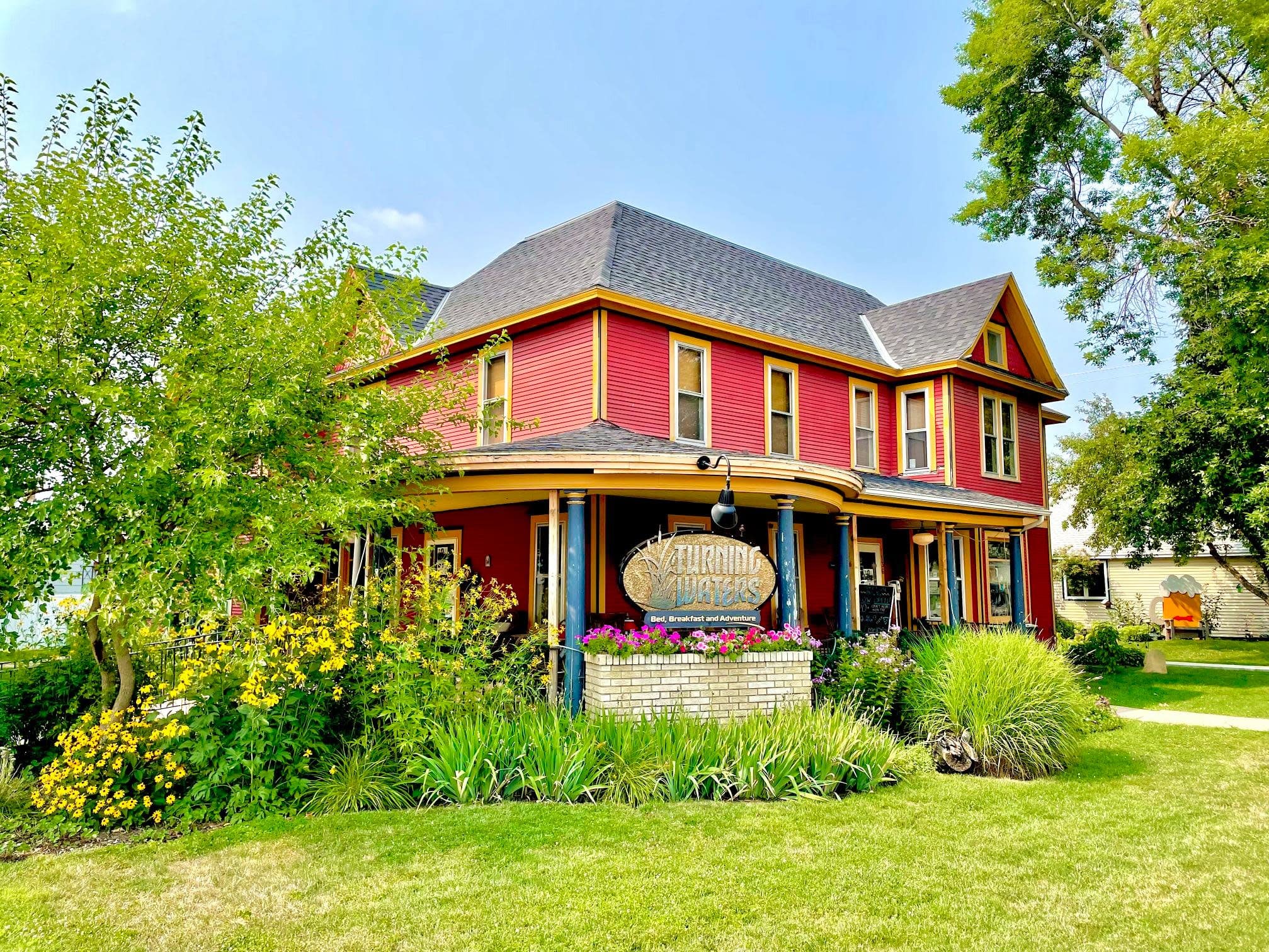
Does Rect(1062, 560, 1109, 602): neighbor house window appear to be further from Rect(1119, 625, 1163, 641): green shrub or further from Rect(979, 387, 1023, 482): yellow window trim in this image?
Rect(979, 387, 1023, 482): yellow window trim

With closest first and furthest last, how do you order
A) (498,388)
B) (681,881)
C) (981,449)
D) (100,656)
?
(681,881) → (100,656) → (498,388) → (981,449)

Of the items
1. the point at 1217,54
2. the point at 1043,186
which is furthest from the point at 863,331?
the point at 1217,54

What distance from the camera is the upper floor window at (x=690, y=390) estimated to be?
13148mm

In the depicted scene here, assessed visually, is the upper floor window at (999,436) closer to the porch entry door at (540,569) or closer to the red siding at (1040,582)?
the red siding at (1040,582)

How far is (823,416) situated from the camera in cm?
1567

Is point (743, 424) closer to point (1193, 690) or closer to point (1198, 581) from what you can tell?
point (1193, 690)

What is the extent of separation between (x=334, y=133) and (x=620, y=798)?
1067 centimetres

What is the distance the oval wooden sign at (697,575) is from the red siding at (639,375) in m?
3.50

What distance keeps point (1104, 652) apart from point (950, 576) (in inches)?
237

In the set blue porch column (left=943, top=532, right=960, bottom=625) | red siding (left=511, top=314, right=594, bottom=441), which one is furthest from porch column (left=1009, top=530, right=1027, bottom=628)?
red siding (left=511, top=314, right=594, bottom=441)

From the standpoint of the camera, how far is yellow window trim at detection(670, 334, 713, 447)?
13.0 metres

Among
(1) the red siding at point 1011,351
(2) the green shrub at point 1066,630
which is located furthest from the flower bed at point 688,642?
(2) the green shrub at point 1066,630

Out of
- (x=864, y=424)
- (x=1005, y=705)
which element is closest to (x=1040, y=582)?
(x=864, y=424)

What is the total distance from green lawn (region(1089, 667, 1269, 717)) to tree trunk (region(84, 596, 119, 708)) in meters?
14.5
